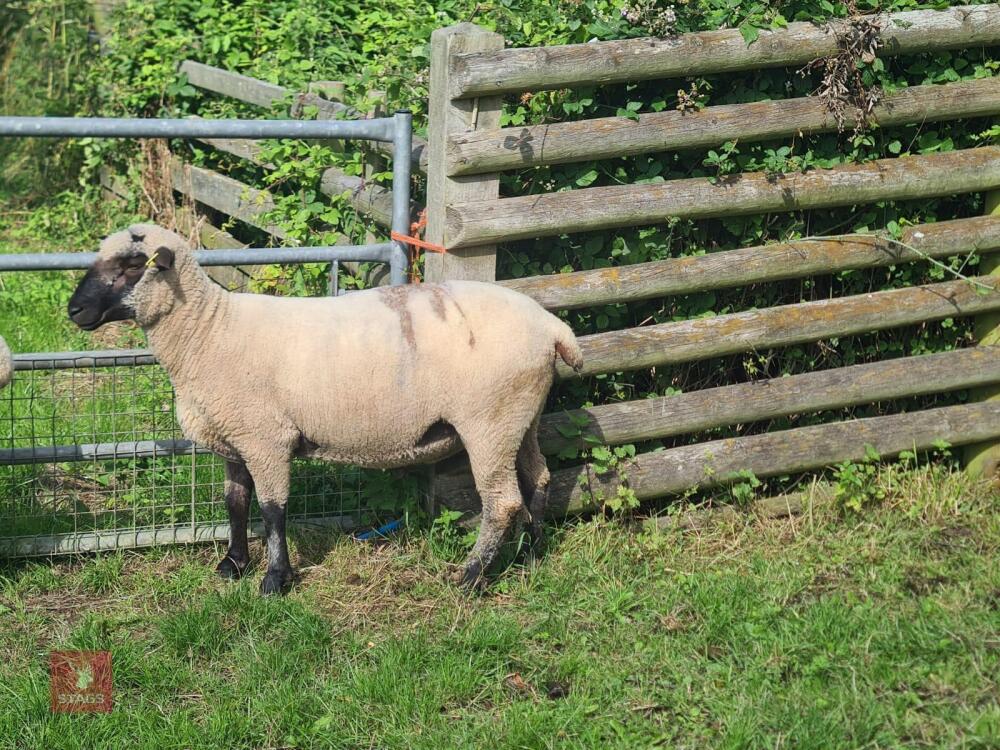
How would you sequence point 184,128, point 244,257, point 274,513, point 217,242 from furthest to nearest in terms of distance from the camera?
point 217,242 → point 244,257 → point 274,513 → point 184,128

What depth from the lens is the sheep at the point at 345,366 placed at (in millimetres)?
4578

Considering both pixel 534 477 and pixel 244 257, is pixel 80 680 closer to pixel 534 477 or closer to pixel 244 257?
pixel 244 257

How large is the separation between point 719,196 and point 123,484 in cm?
314

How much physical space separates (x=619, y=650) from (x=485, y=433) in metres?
1.00

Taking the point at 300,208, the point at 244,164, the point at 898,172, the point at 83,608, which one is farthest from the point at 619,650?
the point at 244,164

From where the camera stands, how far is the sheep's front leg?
468 cm

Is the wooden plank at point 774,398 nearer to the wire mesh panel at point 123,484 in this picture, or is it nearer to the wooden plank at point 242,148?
the wire mesh panel at point 123,484

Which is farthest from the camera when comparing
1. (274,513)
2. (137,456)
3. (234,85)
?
(234,85)

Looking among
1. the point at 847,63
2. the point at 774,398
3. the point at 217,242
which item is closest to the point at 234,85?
the point at 217,242

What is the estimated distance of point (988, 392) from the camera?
597cm

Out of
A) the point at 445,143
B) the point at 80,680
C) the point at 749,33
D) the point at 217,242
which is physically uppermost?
the point at 749,33

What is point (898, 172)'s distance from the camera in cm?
545

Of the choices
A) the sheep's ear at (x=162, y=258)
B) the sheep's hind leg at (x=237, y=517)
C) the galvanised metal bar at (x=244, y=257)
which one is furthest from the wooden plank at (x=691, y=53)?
the sheep's hind leg at (x=237, y=517)

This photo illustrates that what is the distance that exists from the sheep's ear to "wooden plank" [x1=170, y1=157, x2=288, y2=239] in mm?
2472
